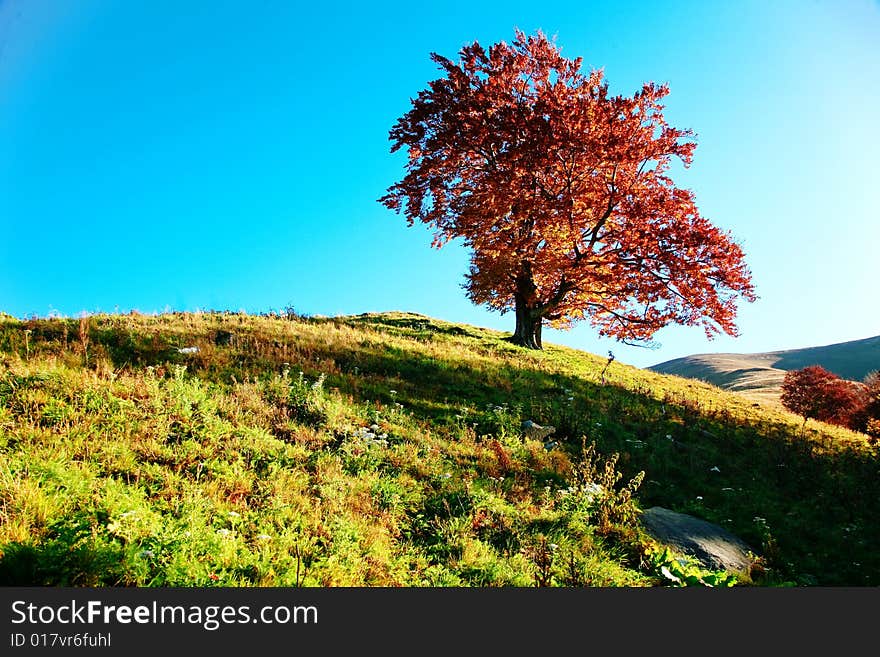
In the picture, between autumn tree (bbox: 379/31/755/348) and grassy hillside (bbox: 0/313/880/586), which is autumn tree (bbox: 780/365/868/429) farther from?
grassy hillside (bbox: 0/313/880/586)

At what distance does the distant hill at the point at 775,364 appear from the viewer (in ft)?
346

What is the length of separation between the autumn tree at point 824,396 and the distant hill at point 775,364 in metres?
51.8

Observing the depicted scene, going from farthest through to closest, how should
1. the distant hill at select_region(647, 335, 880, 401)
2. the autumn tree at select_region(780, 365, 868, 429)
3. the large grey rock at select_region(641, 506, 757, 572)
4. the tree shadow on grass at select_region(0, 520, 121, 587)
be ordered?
the distant hill at select_region(647, 335, 880, 401) < the autumn tree at select_region(780, 365, 868, 429) < the large grey rock at select_region(641, 506, 757, 572) < the tree shadow on grass at select_region(0, 520, 121, 587)

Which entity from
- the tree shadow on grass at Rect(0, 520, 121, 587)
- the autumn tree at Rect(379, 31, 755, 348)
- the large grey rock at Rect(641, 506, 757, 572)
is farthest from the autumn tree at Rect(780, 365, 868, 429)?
the tree shadow on grass at Rect(0, 520, 121, 587)

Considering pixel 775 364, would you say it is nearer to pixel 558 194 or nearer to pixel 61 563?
pixel 558 194

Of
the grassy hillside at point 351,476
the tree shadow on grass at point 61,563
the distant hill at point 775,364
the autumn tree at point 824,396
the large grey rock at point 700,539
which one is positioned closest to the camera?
the tree shadow on grass at point 61,563

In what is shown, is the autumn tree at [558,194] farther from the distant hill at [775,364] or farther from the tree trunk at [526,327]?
the distant hill at [775,364]

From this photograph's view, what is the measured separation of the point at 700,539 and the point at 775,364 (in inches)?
7342

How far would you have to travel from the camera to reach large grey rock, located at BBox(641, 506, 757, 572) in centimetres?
571

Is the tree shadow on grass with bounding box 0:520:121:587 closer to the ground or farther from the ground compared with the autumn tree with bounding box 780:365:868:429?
farther from the ground

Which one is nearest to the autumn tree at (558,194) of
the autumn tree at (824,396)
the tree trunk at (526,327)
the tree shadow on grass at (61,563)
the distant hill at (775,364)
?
the tree trunk at (526,327)

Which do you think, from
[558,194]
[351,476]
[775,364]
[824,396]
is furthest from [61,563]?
[775,364]

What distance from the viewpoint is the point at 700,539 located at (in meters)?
6.06

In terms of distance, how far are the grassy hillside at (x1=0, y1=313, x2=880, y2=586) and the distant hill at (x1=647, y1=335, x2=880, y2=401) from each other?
9818 centimetres
